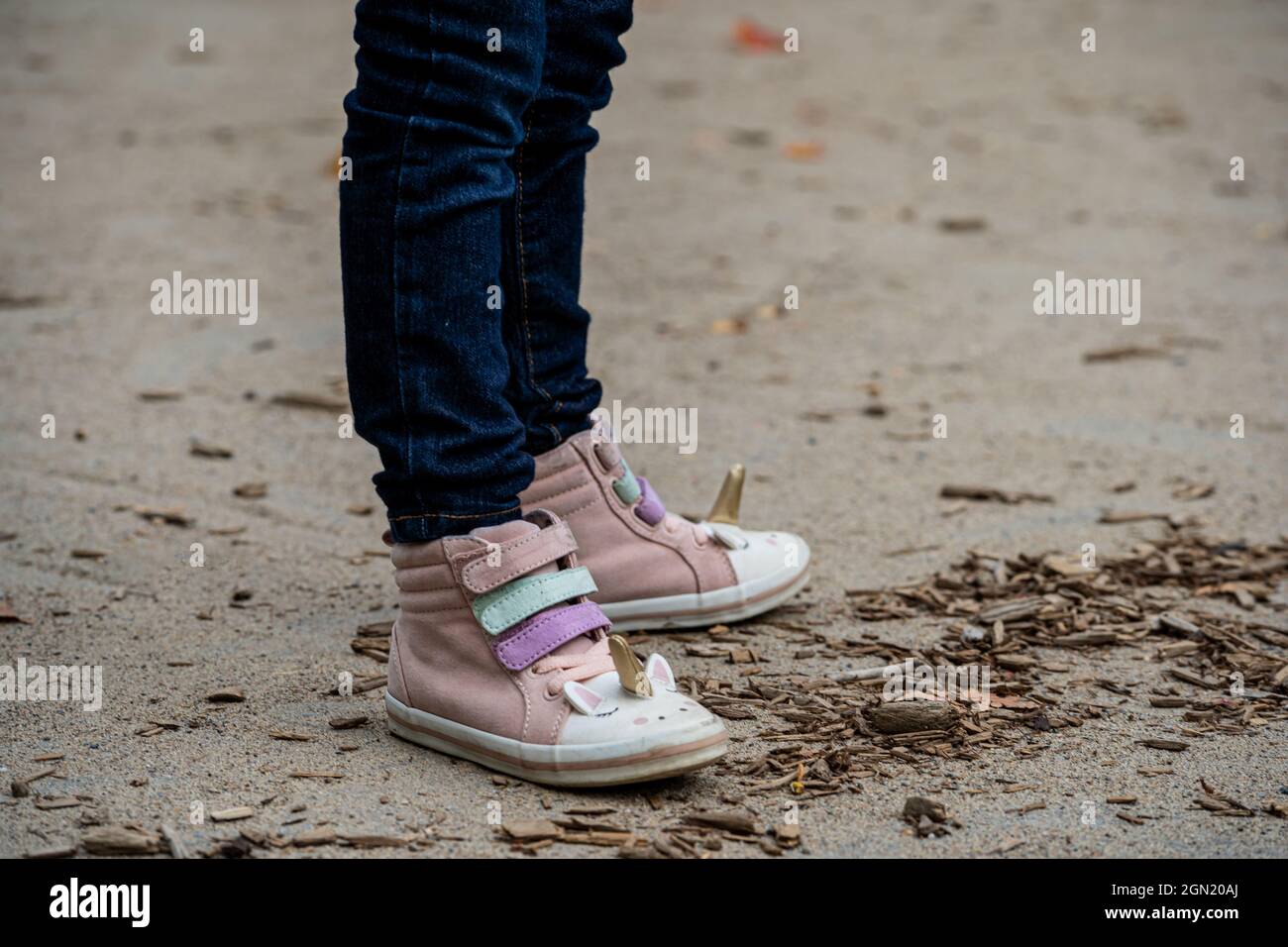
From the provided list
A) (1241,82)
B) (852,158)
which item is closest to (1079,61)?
(1241,82)

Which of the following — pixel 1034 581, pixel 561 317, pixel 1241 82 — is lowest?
pixel 1034 581

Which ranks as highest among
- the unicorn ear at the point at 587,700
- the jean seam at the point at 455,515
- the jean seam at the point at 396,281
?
the jean seam at the point at 396,281

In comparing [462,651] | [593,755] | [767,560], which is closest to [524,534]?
[462,651]

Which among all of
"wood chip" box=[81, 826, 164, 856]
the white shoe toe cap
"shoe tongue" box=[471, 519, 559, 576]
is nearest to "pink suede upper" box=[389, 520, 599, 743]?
"shoe tongue" box=[471, 519, 559, 576]

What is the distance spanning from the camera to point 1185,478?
2660mm

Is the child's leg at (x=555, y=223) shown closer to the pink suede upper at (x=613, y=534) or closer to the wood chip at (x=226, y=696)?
the pink suede upper at (x=613, y=534)

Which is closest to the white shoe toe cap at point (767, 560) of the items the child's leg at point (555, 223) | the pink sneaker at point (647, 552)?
the pink sneaker at point (647, 552)

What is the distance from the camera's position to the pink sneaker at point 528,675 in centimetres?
149

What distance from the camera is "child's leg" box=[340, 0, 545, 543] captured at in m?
1.45

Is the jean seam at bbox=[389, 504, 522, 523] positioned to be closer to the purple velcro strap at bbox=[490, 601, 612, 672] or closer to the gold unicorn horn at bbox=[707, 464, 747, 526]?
the purple velcro strap at bbox=[490, 601, 612, 672]

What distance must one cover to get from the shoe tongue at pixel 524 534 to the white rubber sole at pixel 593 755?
0.12 meters

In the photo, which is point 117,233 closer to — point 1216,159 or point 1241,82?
point 1216,159
